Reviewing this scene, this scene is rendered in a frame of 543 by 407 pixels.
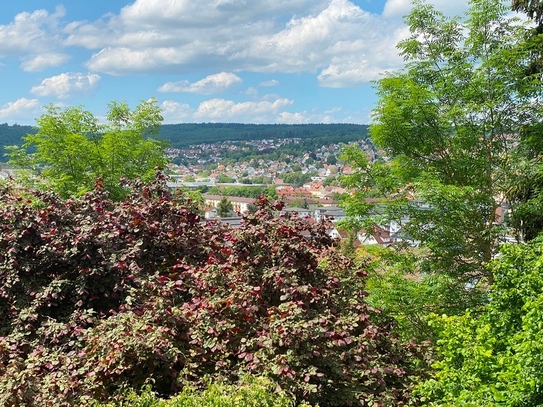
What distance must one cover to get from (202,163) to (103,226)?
12424 centimetres

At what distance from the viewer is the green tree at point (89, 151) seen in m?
10.7

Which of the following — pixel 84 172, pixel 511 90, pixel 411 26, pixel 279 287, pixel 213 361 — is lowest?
pixel 213 361

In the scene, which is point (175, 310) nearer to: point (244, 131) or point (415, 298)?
point (415, 298)

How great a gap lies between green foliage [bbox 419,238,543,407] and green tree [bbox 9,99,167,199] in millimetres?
7795

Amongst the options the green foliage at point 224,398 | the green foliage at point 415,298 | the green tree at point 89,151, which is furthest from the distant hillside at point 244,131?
the green foliage at point 224,398

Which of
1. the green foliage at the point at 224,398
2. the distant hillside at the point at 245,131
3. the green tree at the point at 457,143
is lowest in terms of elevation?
the green foliage at the point at 224,398

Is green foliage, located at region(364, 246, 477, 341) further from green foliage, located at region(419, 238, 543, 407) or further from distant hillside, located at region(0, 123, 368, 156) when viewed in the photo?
distant hillside, located at region(0, 123, 368, 156)

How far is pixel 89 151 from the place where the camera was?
36.2 ft

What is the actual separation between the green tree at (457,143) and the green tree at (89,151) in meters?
5.57

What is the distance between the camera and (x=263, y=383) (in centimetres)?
348

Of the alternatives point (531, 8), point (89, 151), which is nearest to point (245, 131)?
point (89, 151)

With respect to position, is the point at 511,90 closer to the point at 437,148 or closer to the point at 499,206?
the point at 437,148

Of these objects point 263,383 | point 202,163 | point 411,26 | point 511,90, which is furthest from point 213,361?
point 202,163

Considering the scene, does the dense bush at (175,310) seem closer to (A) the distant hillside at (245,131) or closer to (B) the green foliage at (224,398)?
(B) the green foliage at (224,398)
